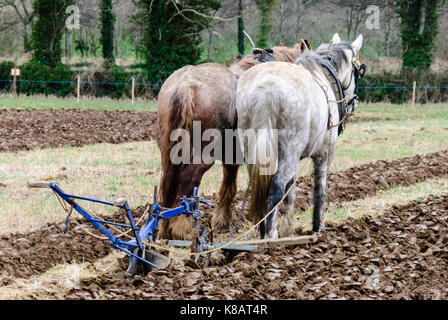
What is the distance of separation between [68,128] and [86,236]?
10.7 metres

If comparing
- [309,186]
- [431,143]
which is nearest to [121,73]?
[431,143]

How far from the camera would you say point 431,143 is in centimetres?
1552

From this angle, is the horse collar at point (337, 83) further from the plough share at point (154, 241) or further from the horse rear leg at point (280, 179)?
the plough share at point (154, 241)

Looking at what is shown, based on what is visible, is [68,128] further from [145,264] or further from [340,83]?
[145,264]

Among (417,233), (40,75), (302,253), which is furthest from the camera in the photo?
(40,75)

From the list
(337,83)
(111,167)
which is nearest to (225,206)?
(337,83)

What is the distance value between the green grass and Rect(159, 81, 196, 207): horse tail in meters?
17.6

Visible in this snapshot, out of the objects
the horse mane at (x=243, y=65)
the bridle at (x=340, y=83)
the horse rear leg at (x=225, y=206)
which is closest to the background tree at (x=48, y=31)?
the horse mane at (x=243, y=65)

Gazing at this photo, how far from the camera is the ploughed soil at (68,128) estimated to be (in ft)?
46.1

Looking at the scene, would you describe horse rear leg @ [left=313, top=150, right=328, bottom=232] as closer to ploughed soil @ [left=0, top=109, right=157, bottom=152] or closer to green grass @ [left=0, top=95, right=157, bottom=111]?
ploughed soil @ [left=0, top=109, right=157, bottom=152]

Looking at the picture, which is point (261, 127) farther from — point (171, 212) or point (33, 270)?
point (33, 270)

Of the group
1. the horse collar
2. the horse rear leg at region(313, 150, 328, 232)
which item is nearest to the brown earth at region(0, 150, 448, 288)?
the horse rear leg at region(313, 150, 328, 232)

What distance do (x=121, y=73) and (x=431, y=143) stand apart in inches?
711

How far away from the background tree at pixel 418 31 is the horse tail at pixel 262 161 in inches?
1036
